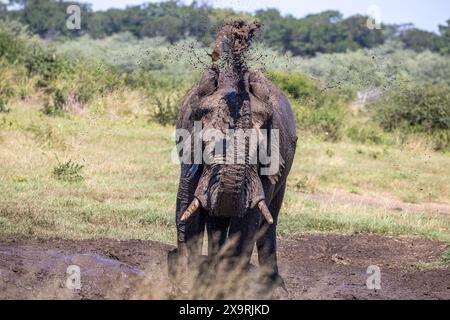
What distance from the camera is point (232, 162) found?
259 inches

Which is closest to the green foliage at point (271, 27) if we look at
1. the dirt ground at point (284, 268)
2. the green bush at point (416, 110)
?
the green bush at point (416, 110)

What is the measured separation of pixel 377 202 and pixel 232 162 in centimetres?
967

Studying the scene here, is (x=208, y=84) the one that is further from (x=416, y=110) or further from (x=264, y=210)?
(x=416, y=110)

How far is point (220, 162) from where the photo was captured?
660 cm

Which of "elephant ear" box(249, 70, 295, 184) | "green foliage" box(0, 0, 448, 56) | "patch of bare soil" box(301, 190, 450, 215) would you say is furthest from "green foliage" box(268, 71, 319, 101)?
"green foliage" box(0, 0, 448, 56)

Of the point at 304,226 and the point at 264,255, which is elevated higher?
the point at 264,255

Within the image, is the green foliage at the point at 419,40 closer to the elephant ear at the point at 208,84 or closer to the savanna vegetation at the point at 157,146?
the savanna vegetation at the point at 157,146

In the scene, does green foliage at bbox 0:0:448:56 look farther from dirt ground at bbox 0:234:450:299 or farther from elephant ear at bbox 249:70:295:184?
elephant ear at bbox 249:70:295:184

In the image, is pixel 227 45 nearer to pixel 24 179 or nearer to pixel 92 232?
pixel 92 232

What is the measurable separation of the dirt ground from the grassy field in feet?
2.38

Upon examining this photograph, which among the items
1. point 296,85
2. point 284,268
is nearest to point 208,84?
point 284,268

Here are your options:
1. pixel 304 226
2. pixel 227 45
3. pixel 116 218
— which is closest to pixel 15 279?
pixel 227 45

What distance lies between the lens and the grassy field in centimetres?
1159
